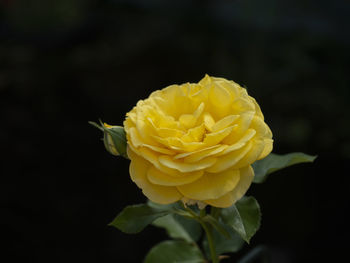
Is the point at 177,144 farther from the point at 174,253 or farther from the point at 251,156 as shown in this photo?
the point at 174,253

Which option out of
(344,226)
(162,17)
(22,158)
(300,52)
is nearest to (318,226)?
(344,226)

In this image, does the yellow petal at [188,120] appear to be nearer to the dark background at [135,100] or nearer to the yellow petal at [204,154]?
the yellow petal at [204,154]

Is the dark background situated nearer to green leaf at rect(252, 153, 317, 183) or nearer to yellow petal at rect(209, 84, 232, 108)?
green leaf at rect(252, 153, 317, 183)

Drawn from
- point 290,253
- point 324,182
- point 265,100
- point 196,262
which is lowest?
point 290,253

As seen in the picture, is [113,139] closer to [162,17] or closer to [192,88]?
[192,88]

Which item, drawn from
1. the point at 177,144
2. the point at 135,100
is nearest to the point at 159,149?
the point at 177,144

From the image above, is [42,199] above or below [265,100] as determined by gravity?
below
